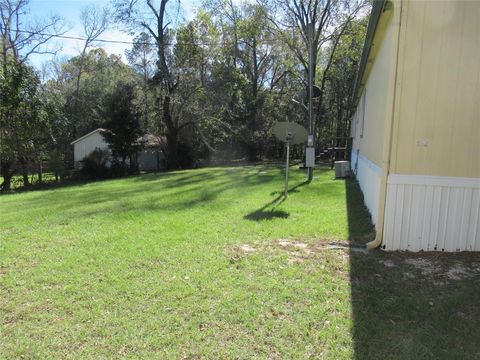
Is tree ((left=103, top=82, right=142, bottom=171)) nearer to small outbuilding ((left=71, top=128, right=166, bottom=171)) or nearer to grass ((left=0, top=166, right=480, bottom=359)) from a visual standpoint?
small outbuilding ((left=71, top=128, right=166, bottom=171))

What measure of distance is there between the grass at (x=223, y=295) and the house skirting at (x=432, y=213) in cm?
30

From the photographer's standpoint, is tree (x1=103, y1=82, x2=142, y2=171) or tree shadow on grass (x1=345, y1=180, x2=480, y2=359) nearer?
tree shadow on grass (x1=345, y1=180, x2=480, y2=359)

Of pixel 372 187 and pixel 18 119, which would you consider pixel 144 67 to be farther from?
pixel 372 187

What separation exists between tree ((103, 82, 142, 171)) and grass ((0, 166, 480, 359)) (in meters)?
14.5

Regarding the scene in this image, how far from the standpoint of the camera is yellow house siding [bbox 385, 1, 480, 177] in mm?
3852

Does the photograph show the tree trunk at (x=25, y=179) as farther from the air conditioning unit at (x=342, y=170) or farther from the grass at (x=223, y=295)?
the air conditioning unit at (x=342, y=170)

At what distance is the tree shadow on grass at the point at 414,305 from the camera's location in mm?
2410

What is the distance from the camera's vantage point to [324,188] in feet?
31.2

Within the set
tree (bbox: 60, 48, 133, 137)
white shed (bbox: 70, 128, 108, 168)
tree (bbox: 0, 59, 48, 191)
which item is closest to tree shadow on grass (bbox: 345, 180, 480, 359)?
tree (bbox: 0, 59, 48, 191)

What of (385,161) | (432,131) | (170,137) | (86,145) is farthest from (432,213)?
(86,145)

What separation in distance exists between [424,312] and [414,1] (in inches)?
125

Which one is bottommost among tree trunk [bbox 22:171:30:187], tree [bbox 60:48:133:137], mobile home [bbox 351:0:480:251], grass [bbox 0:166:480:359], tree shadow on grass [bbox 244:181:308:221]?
tree trunk [bbox 22:171:30:187]

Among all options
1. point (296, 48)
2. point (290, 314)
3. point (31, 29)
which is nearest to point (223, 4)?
point (296, 48)

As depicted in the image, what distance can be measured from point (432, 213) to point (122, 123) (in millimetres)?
17736
